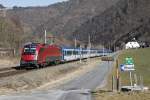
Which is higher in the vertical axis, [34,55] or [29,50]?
[29,50]

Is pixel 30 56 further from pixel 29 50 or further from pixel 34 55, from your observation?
pixel 29 50

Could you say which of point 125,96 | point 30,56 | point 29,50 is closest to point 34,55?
point 30,56

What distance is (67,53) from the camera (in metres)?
107

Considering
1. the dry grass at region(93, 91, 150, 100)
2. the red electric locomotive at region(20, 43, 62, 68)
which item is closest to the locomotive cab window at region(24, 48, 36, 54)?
the red electric locomotive at region(20, 43, 62, 68)

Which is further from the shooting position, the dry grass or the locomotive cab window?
the locomotive cab window

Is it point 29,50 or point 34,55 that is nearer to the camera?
point 34,55

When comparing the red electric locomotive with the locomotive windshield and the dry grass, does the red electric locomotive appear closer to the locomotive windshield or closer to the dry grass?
the locomotive windshield

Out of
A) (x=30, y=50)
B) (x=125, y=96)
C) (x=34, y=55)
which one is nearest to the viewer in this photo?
(x=125, y=96)

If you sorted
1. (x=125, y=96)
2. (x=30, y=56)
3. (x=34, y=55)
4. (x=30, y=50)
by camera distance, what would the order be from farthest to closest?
(x=30, y=50) < (x=34, y=55) < (x=30, y=56) < (x=125, y=96)

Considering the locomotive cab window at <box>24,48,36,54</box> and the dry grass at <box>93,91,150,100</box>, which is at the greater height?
the locomotive cab window at <box>24,48,36,54</box>

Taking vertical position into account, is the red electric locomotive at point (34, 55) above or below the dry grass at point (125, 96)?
above

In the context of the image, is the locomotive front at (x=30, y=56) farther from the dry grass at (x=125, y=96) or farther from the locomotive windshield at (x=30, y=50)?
the dry grass at (x=125, y=96)

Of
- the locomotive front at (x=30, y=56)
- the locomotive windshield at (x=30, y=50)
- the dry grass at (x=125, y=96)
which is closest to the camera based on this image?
the dry grass at (x=125, y=96)

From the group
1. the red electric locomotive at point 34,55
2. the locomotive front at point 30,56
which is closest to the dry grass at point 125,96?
the locomotive front at point 30,56
